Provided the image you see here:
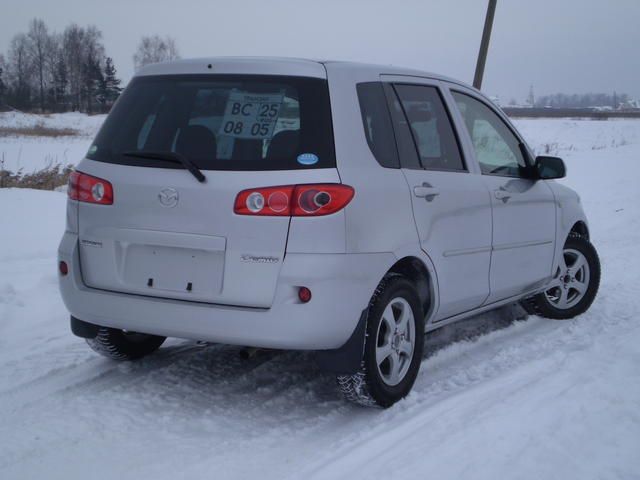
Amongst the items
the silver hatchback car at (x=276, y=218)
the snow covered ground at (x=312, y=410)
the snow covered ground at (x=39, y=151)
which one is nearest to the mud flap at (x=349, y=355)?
the silver hatchback car at (x=276, y=218)

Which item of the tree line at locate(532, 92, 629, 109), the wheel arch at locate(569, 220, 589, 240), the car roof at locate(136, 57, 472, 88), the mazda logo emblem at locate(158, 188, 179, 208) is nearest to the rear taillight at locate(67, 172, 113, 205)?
the mazda logo emblem at locate(158, 188, 179, 208)

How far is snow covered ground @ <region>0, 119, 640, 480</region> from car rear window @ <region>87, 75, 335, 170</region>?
53.0 inches

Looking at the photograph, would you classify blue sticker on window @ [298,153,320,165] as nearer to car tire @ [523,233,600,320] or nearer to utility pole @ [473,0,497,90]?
car tire @ [523,233,600,320]

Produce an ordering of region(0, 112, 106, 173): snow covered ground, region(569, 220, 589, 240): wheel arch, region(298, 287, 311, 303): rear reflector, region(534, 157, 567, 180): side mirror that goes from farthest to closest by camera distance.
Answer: region(0, 112, 106, 173): snow covered ground < region(569, 220, 589, 240): wheel arch < region(534, 157, 567, 180): side mirror < region(298, 287, 311, 303): rear reflector

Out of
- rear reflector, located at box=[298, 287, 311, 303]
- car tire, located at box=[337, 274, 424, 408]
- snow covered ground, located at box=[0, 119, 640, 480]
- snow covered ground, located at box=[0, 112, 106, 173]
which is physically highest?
rear reflector, located at box=[298, 287, 311, 303]

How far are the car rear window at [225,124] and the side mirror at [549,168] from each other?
7.44 feet

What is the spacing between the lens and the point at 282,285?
352 centimetres

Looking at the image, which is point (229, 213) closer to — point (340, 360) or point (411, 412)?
point (340, 360)

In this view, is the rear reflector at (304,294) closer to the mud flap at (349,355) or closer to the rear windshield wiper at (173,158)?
the mud flap at (349,355)

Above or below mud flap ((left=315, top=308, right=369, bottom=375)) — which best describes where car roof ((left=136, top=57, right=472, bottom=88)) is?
above

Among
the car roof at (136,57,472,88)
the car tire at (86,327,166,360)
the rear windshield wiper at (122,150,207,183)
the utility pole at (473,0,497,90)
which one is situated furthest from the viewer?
the utility pole at (473,0,497,90)

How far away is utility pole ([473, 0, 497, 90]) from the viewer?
1369cm

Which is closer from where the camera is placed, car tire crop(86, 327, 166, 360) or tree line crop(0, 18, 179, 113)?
car tire crop(86, 327, 166, 360)

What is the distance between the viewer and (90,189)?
394 centimetres
